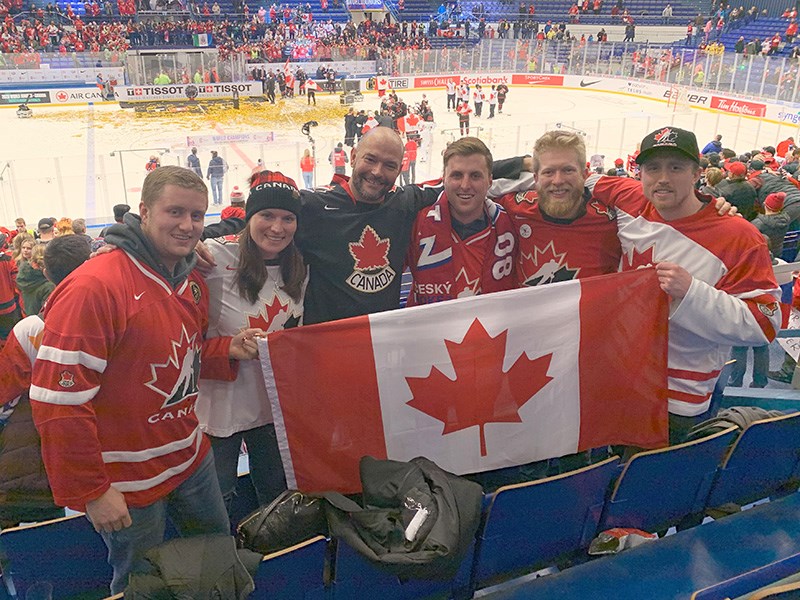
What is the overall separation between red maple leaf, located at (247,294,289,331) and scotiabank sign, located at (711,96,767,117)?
63.5 ft

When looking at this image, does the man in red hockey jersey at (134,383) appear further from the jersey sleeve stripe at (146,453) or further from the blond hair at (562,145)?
the blond hair at (562,145)

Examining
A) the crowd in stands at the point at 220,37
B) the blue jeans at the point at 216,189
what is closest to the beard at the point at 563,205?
the blue jeans at the point at 216,189

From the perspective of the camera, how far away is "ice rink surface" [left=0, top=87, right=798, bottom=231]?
11.8 m

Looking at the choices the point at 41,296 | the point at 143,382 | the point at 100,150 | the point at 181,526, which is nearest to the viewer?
the point at 143,382

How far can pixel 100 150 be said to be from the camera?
54.9 feet

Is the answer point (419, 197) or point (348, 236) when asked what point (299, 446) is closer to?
point (348, 236)

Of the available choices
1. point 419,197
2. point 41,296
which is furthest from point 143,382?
point 41,296

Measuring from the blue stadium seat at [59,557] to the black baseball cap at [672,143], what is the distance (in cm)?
232

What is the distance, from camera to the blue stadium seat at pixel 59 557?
6.29 ft

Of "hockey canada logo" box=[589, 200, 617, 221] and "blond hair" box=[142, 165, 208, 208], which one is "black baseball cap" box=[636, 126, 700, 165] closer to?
"hockey canada logo" box=[589, 200, 617, 221]

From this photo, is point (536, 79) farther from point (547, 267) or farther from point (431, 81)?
point (547, 267)

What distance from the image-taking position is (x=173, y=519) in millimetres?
2246

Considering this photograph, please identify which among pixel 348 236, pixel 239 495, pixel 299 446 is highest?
pixel 348 236

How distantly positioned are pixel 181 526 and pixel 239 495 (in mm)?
403
